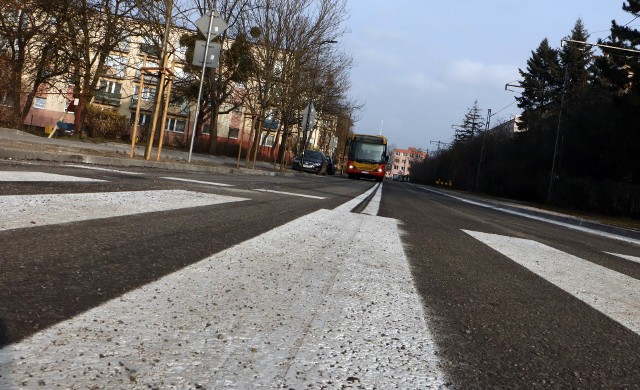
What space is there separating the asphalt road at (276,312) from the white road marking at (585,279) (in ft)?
0.06

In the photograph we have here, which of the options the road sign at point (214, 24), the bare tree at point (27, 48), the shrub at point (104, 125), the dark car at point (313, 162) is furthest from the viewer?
the dark car at point (313, 162)

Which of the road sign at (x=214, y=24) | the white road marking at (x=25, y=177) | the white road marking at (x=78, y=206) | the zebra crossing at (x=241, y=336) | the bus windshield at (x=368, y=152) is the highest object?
the road sign at (x=214, y=24)

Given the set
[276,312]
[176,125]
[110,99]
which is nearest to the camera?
[276,312]

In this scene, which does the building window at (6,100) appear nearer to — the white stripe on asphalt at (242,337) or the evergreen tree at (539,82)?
the white stripe on asphalt at (242,337)

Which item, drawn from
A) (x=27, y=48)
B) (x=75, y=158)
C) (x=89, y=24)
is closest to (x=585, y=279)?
(x=75, y=158)

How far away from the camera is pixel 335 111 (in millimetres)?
43656

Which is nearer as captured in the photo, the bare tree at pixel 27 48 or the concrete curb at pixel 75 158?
the concrete curb at pixel 75 158

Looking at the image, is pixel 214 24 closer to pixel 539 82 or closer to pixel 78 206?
pixel 78 206

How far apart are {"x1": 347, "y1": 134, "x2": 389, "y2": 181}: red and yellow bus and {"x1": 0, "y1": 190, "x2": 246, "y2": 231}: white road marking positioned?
102ft

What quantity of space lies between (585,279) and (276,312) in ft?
7.83

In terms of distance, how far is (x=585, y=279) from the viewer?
11.1ft

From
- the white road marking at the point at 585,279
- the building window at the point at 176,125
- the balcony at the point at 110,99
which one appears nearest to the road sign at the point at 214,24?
the white road marking at the point at 585,279

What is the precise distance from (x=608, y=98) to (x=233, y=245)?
37321mm

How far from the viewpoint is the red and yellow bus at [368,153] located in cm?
3594
